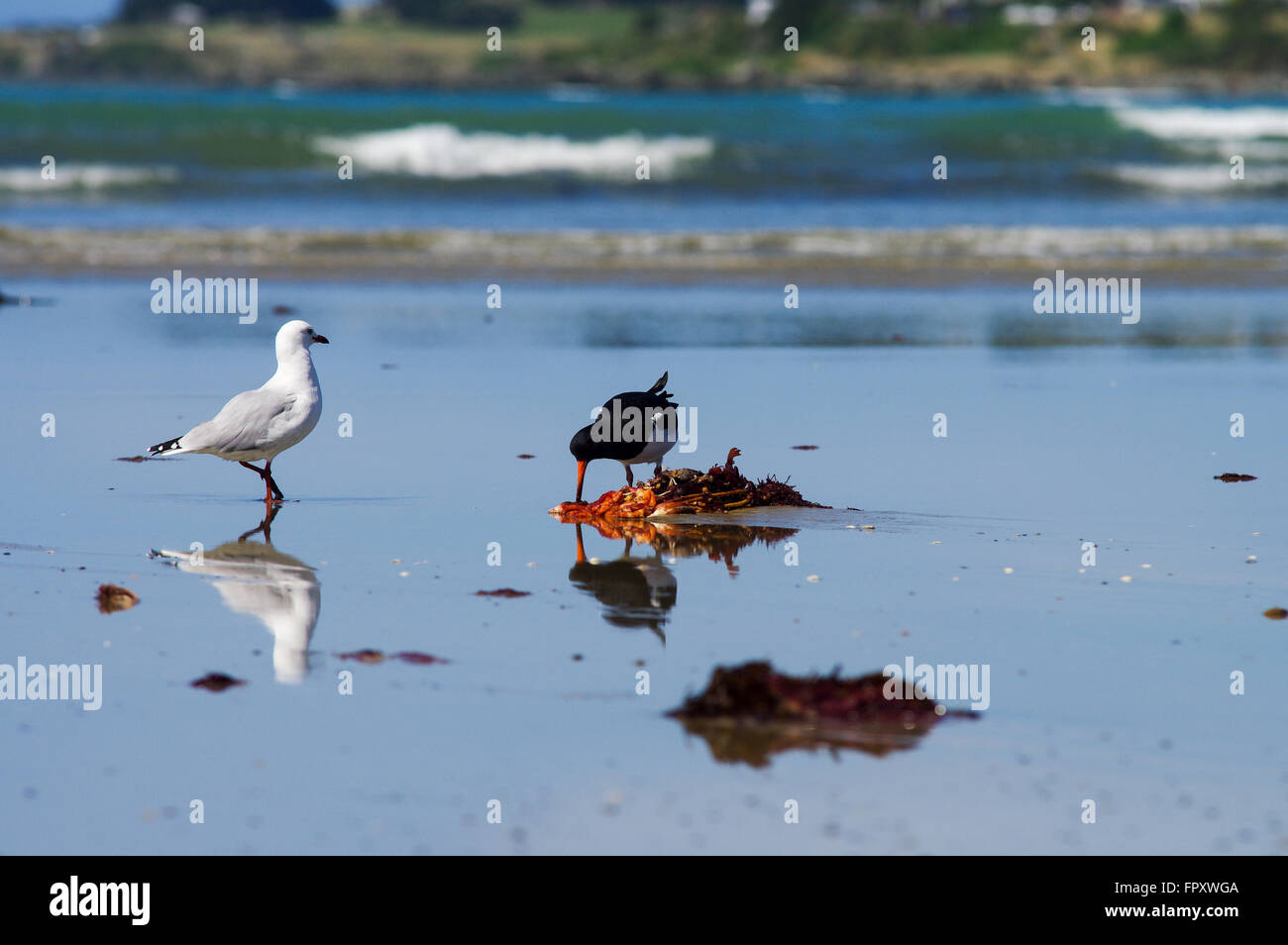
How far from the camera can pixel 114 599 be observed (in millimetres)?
6273

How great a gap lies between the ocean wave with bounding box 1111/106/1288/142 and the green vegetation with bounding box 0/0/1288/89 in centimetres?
2778

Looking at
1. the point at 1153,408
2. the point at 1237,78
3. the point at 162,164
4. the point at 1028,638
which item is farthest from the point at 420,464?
the point at 1237,78

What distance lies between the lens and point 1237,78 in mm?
72750

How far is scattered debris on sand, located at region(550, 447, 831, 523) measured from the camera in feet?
25.8

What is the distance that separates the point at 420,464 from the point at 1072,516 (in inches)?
141

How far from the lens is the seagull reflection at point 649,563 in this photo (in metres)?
6.27

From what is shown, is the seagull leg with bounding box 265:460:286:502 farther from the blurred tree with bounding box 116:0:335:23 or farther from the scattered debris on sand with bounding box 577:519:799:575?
the blurred tree with bounding box 116:0:335:23

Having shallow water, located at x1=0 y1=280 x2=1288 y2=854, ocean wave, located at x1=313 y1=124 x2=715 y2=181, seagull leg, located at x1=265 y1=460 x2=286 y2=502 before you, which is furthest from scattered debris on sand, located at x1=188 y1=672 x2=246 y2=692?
ocean wave, located at x1=313 y1=124 x2=715 y2=181

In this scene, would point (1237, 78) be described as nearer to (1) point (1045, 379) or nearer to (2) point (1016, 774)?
(1) point (1045, 379)

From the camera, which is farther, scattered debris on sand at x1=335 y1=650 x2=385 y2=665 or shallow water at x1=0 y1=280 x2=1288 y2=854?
scattered debris on sand at x1=335 y1=650 x2=385 y2=665

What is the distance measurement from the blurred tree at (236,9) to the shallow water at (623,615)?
286 feet

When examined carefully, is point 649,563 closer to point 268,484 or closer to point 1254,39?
point 268,484

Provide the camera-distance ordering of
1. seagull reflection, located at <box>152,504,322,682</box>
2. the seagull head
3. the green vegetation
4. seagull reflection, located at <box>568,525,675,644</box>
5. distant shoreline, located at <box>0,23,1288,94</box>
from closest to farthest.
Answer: seagull reflection, located at <box>152,504,322,682</box>, seagull reflection, located at <box>568,525,675,644</box>, the seagull head, distant shoreline, located at <box>0,23,1288,94</box>, the green vegetation

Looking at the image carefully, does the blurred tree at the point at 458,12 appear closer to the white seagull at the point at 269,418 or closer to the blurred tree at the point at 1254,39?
the blurred tree at the point at 1254,39
